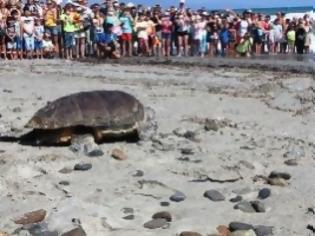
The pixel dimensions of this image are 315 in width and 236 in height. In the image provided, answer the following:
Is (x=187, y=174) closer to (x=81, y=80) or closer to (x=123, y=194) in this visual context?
(x=123, y=194)

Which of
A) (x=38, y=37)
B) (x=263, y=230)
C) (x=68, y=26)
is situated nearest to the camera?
(x=263, y=230)

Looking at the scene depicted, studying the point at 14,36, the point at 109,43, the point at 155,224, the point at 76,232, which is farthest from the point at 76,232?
the point at 109,43

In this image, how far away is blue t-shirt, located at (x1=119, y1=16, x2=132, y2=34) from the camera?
21578 millimetres

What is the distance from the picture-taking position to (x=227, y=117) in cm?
1084

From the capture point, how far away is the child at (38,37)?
64.0ft

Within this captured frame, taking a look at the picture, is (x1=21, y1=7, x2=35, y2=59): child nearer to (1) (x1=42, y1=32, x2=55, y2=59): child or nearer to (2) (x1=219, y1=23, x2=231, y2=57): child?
(1) (x1=42, y1=32, x2=55, y2=59): child

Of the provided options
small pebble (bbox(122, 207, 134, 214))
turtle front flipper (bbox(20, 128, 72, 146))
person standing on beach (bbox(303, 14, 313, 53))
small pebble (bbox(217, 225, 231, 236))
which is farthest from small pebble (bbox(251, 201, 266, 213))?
person standing on beach (bbox(303, 14, 313, 53))

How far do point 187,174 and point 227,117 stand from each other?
338 cm

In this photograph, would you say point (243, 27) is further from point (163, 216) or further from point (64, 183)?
point (163, 216)

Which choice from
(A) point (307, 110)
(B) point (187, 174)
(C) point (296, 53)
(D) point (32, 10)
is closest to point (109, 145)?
(B) point (187, 174)

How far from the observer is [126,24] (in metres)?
21.6

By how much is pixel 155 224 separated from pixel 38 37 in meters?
14.2

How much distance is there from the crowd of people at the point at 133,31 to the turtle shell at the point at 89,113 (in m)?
10.3

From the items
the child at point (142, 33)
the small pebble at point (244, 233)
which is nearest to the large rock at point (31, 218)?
the small pebble at point (244, 233)
